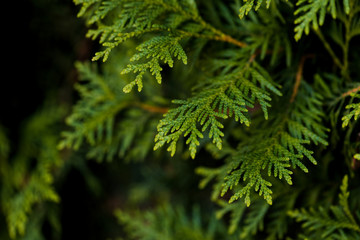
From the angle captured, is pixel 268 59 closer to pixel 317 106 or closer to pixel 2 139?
pixel 317 106

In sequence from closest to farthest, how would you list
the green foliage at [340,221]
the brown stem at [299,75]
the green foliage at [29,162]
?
the green foliage at [340,221]
the brown stem at [299,75]
the green foliage at [29,162]

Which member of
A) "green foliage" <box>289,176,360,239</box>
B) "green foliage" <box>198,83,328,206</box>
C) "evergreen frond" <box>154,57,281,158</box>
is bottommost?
"green foliage" <box>289,176,360,239</box>

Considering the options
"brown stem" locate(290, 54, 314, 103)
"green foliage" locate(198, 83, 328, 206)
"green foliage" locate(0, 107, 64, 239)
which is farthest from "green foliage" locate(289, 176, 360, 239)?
"green foliage" locate(0, 107, 64, 239)

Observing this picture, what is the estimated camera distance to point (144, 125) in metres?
2.14

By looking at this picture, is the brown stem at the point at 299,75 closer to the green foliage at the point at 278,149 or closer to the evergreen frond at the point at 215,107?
the green foliage at the point at 278,149

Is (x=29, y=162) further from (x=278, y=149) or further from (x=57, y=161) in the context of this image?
(x=278, y=149)

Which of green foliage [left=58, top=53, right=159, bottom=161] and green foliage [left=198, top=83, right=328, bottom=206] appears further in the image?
green foliage [left=58, top=53, right=159, bottom=161]

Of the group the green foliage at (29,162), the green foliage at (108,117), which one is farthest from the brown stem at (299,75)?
the green foliage at (29,162)

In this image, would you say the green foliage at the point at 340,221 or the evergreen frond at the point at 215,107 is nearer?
the evergreen frond at the point at 215,107

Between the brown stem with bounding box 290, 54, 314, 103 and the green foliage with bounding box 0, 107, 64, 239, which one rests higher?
the green foliage with bounding box 0, 107, 64, 239

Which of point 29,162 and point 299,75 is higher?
point 29,162

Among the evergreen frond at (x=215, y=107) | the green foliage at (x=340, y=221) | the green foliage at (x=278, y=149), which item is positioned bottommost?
the green foliage at (x=340, y=221)

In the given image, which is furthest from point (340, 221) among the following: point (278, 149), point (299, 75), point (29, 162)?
point (29, 162)

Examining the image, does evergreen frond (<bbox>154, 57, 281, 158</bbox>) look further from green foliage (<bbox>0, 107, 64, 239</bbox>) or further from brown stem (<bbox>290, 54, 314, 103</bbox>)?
green foliage (<bbox>0, 107, 64, 239</bbox>)
